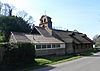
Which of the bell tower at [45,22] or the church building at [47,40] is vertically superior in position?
the bell tower at [45,22]

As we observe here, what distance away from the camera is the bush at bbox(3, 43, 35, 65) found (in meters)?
20.1

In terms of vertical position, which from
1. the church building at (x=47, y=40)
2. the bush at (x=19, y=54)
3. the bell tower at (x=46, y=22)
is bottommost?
the bush at (x=19, y=54)

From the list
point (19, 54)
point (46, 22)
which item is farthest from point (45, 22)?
point (19, 54)

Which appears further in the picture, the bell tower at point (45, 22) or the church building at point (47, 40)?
the bell tower at point (45, 22)

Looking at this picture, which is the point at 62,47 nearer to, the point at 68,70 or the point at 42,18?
the point at 42,18

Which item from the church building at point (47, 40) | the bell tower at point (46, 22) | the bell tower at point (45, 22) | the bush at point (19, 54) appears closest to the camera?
the bush at point (19, 54)

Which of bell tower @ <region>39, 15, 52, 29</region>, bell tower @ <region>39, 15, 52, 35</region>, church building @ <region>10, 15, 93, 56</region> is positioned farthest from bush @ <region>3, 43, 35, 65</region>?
bell tower @ <region>39, 15, 52, 29</region>

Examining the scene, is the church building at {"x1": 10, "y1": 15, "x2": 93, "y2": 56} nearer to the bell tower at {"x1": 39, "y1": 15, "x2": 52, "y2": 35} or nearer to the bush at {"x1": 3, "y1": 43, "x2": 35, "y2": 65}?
the bell tower at {"x1": 39, "y1": 15, "x2": 52, "y2": 35}

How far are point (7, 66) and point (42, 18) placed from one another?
30.5 meters

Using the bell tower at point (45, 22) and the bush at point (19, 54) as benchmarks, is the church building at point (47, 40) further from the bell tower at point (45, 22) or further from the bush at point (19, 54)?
the bush at point (19, 54)

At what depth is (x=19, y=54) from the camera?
21.4m

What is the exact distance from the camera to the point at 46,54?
123 feet

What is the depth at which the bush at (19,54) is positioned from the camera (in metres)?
20.1

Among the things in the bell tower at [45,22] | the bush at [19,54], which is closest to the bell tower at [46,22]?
the bell tower at [45,22]
